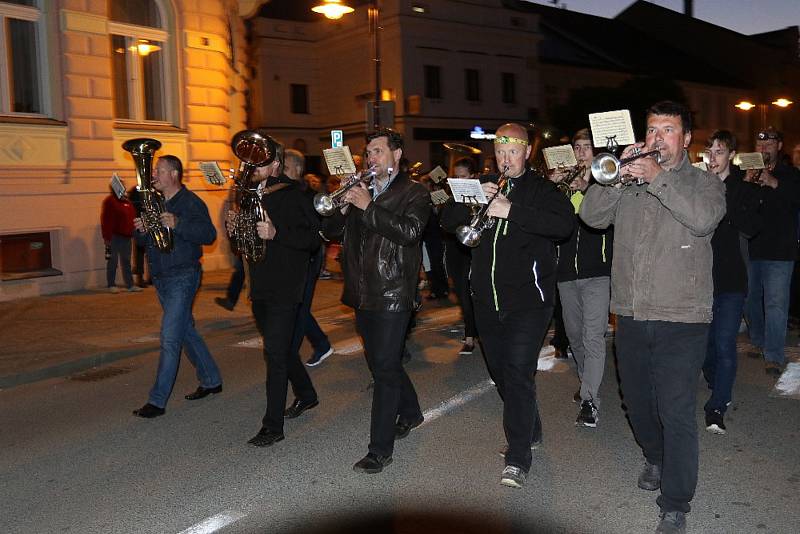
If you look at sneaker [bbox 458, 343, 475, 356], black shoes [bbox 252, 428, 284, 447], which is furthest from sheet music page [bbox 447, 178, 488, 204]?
sneaker [bbox 458, 343, 475, 356]

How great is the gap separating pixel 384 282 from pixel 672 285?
71.0 inches

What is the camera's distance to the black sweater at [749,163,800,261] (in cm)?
757

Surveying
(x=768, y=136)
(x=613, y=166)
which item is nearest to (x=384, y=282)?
(x=613, y=166)

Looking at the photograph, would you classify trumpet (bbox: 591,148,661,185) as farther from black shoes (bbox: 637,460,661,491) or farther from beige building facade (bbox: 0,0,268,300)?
beige building facade (bbox: 0,0,268,300)

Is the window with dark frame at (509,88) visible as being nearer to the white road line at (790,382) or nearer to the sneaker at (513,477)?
the white road line at (790,382)

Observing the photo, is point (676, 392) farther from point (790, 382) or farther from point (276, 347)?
point (790, 382)

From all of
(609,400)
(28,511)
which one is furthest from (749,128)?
(28,511)

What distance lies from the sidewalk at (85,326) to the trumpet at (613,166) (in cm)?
622

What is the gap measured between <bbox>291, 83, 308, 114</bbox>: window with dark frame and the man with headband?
1369 inches

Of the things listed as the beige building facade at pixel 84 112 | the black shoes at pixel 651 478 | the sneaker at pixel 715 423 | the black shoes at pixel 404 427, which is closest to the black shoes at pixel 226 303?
the beige building facade at pixel 84 112

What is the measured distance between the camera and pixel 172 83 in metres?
15.6

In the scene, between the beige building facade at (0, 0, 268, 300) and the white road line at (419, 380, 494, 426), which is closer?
the white road line at (419, 380, 494, 426)

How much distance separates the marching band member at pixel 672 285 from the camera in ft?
13.3

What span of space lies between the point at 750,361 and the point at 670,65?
4702cm
